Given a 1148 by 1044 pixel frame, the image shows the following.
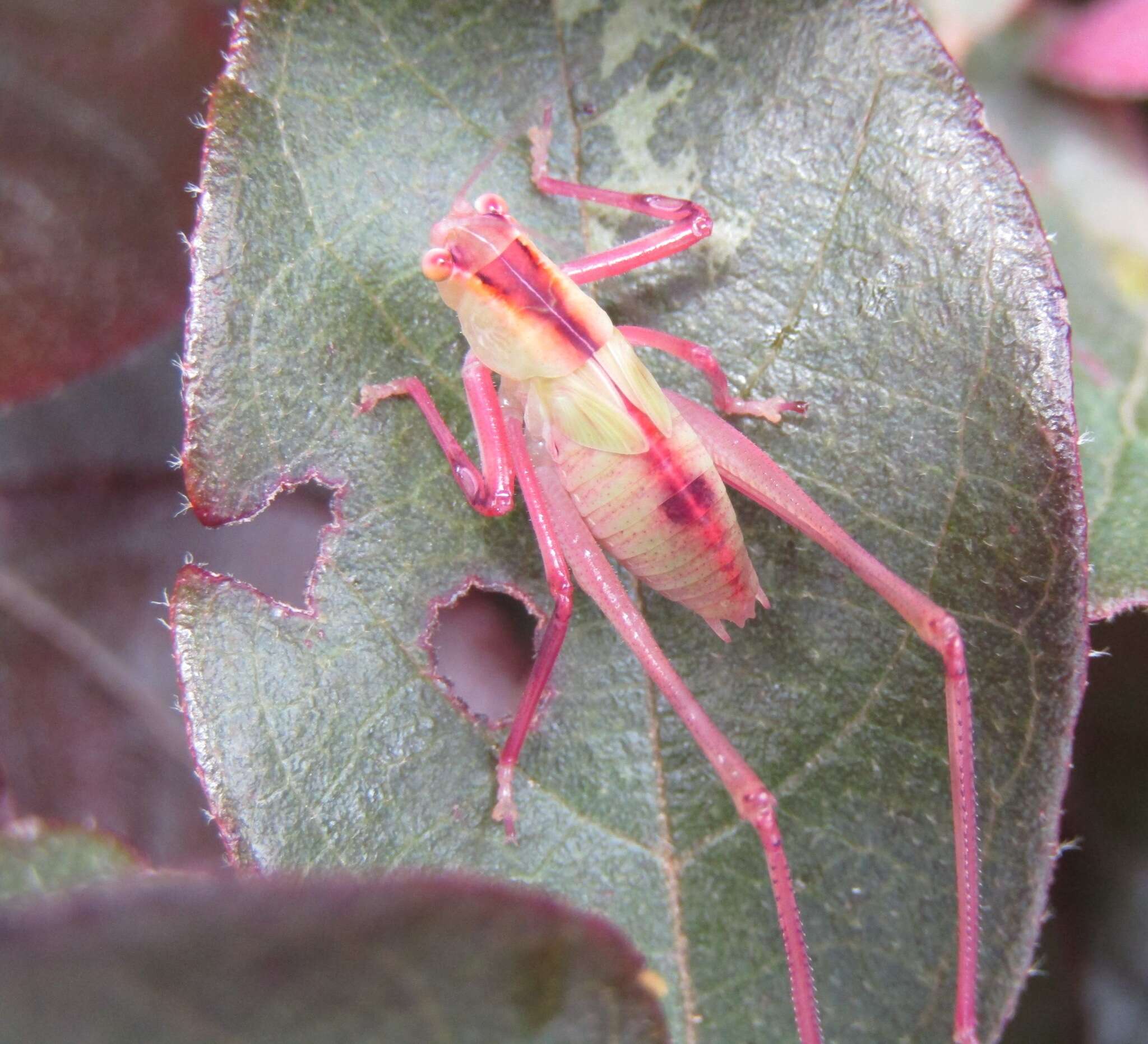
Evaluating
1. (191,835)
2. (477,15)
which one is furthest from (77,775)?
(477,15)

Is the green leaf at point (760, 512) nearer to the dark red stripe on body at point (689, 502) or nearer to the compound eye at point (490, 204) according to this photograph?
the compound eye at point (490, 204)

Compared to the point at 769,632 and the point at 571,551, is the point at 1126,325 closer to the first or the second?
the point at 769,632

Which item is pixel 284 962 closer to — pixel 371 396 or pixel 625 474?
pixel 371 396

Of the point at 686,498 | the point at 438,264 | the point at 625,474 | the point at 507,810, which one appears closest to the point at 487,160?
the point at 438,264

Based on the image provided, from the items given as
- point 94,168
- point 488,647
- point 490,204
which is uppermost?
point 490,204

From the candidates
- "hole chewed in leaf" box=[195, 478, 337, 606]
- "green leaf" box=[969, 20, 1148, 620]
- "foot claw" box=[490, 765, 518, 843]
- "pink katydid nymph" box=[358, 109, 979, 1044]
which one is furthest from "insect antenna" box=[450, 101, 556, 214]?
"green leaf" box=[969, 20, 1148, 620]

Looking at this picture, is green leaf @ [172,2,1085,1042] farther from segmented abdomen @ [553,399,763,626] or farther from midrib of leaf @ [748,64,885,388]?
segmented abdomen @ [553,399,763,626]
